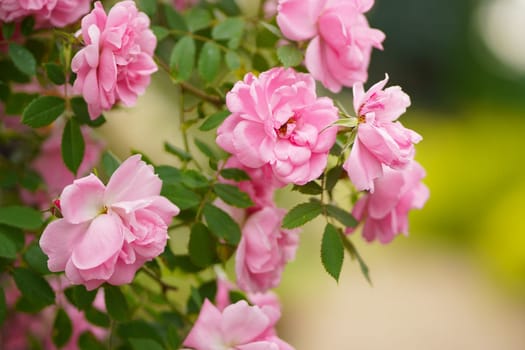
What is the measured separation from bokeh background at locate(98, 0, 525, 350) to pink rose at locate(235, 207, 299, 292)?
3.30 feet

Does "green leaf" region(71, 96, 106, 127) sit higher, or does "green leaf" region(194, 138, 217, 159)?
"green leaf" region(71, 96, 106, 127)

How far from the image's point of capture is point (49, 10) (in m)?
0.62

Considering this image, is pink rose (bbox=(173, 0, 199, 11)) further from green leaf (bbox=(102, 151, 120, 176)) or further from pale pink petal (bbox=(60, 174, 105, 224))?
pale pink petal (bbox=(60, 174, 105, 224))

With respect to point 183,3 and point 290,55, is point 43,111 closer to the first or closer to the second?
point 290,55

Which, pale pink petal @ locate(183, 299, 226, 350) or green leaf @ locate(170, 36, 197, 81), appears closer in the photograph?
pale pink petal @ locate(183, 299, 226, 350)

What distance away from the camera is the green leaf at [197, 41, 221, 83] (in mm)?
718

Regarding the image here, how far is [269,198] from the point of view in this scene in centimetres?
66


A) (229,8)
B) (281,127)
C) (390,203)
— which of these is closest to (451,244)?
(229,8)

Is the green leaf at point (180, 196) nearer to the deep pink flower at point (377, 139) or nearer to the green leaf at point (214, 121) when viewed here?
the green leaf at point (214, 121)

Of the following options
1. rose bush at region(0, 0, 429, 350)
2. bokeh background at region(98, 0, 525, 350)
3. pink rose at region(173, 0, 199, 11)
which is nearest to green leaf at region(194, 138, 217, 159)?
rose bush at region(0, 0, 429, 350)

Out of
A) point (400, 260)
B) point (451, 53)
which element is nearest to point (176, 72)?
point (400, 260)

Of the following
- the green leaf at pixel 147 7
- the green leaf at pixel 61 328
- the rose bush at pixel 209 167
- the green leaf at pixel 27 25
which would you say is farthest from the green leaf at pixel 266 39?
the green leaf at pixel 61 328

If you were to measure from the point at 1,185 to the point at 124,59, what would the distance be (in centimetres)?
29

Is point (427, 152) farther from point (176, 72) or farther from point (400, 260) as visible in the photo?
point (176, 72)
